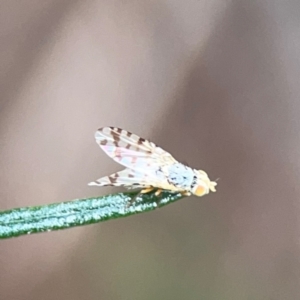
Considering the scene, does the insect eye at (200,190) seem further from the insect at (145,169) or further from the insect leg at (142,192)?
the insect leg at (142,192)

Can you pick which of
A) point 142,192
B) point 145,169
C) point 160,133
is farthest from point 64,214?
point 160,133

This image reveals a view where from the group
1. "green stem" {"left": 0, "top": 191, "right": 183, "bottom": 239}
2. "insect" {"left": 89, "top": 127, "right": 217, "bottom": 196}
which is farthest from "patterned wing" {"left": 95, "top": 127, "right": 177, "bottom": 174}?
"green stem" {"left": 0, "top": 191, "right": 183, "bottom": 239}

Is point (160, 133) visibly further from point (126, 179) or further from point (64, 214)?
point (64, 214)

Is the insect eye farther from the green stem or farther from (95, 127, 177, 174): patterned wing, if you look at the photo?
the green stem

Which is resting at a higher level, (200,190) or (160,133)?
(200,190)

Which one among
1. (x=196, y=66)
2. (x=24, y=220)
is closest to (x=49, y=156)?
(x=196, y=66)

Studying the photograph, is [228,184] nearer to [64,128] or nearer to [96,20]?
[64,128]
